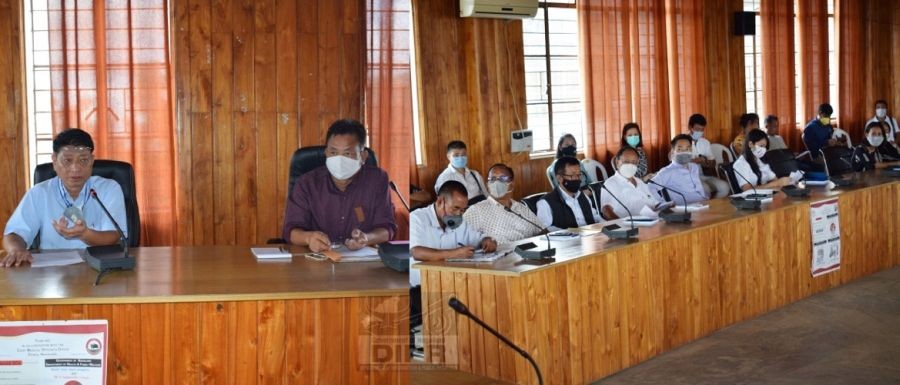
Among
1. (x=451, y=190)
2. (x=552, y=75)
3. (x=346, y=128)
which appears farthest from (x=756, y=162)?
(x=346, y=128)

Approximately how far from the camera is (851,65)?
11.6 m

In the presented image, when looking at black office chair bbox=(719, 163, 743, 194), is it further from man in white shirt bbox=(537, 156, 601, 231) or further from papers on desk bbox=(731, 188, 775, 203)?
man in white shirt bbox=(537, 156, 601, 231)

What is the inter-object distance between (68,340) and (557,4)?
17.9 ft

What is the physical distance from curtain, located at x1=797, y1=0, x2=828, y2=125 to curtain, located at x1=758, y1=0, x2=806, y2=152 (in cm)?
32

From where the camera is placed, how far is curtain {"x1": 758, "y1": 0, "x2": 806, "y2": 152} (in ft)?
33.3

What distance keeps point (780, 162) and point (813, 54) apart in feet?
12.3

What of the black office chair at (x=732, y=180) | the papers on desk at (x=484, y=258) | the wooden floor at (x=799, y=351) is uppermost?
the black office chair at (x=732, y=180)

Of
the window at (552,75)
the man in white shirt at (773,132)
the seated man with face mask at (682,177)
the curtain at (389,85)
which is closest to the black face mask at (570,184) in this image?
the seated man with face mask at (682,177)

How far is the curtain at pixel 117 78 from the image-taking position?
2576 millimetres

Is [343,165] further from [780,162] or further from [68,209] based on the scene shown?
[780,162]

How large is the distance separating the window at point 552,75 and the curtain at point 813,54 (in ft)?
13.4

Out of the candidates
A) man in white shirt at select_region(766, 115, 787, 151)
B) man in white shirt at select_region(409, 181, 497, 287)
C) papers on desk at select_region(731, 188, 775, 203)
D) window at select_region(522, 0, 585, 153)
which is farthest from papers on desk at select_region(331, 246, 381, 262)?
man in white shirt at select_region(766, 115, 787, 151)

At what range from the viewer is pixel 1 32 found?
8.29 ft

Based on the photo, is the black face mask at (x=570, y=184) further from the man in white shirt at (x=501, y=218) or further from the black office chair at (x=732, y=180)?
the black office chair at (x=732, y=180)
